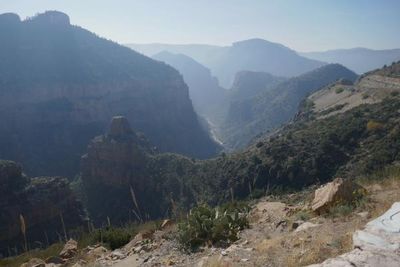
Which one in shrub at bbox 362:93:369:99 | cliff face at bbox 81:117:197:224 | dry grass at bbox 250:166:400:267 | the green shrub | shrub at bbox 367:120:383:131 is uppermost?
dry grass at bbox 250:166:400:267

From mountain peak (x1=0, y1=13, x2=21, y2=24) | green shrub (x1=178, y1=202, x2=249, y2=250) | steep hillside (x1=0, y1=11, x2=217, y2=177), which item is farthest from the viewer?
mountain peak (x1=0, y1=13, x2=21, y2=24)

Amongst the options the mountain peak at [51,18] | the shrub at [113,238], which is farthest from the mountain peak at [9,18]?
the shrub at [113,238]

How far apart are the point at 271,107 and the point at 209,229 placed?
136m

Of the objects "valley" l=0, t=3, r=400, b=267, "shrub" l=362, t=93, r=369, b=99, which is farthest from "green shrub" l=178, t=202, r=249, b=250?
"shrub" l=362, t=93, r=369, b=99

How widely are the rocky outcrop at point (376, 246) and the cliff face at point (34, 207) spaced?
37448 mm

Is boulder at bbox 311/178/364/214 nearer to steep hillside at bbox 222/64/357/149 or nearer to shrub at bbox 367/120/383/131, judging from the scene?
shrub at bbox 367/120/383/131

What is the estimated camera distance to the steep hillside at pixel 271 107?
5256 inches

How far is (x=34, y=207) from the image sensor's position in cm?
4297

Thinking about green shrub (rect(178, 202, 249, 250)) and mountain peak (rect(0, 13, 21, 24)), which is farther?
mountain peak (rect(0, 13, 21, 24))

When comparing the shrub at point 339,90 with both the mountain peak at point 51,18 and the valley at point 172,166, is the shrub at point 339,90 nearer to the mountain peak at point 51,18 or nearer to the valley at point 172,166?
the valley at point 172,166

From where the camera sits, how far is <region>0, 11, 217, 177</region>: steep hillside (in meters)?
92.4

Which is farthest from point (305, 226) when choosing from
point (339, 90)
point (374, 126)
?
point (339, 90)

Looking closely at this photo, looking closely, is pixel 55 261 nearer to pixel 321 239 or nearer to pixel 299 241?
pixel 299 241

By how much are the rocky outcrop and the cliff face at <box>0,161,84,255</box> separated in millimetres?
37448
